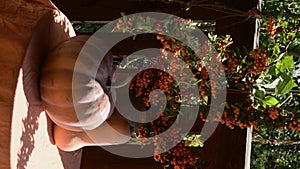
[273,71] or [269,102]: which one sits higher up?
[273,71]

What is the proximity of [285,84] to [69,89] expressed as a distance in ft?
2.27

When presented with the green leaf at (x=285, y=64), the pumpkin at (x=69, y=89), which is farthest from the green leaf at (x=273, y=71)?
the pumpkin at (x=69, y=89)

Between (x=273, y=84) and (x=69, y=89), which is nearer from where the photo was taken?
(x=69, y=89)

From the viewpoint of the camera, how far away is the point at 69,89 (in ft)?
4.91

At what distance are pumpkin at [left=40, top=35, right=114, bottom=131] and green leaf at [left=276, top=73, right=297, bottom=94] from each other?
0.58 m

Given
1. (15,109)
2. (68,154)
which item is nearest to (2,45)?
(15,109)

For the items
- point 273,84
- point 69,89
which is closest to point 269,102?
point 273,84

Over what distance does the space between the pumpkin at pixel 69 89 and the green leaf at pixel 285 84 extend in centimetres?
58

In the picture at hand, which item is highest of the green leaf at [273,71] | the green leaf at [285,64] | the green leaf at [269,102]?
the green leaf at [285,64]

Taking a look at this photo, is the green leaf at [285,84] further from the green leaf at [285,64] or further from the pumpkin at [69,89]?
the pumpkin at [69,89]

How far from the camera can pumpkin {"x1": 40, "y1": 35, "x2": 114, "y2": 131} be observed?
1.50m

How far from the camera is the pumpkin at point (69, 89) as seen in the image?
150 cm

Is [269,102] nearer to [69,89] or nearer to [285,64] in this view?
[285,64]

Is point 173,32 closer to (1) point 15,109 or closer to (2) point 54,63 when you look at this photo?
(2) point 54,63
